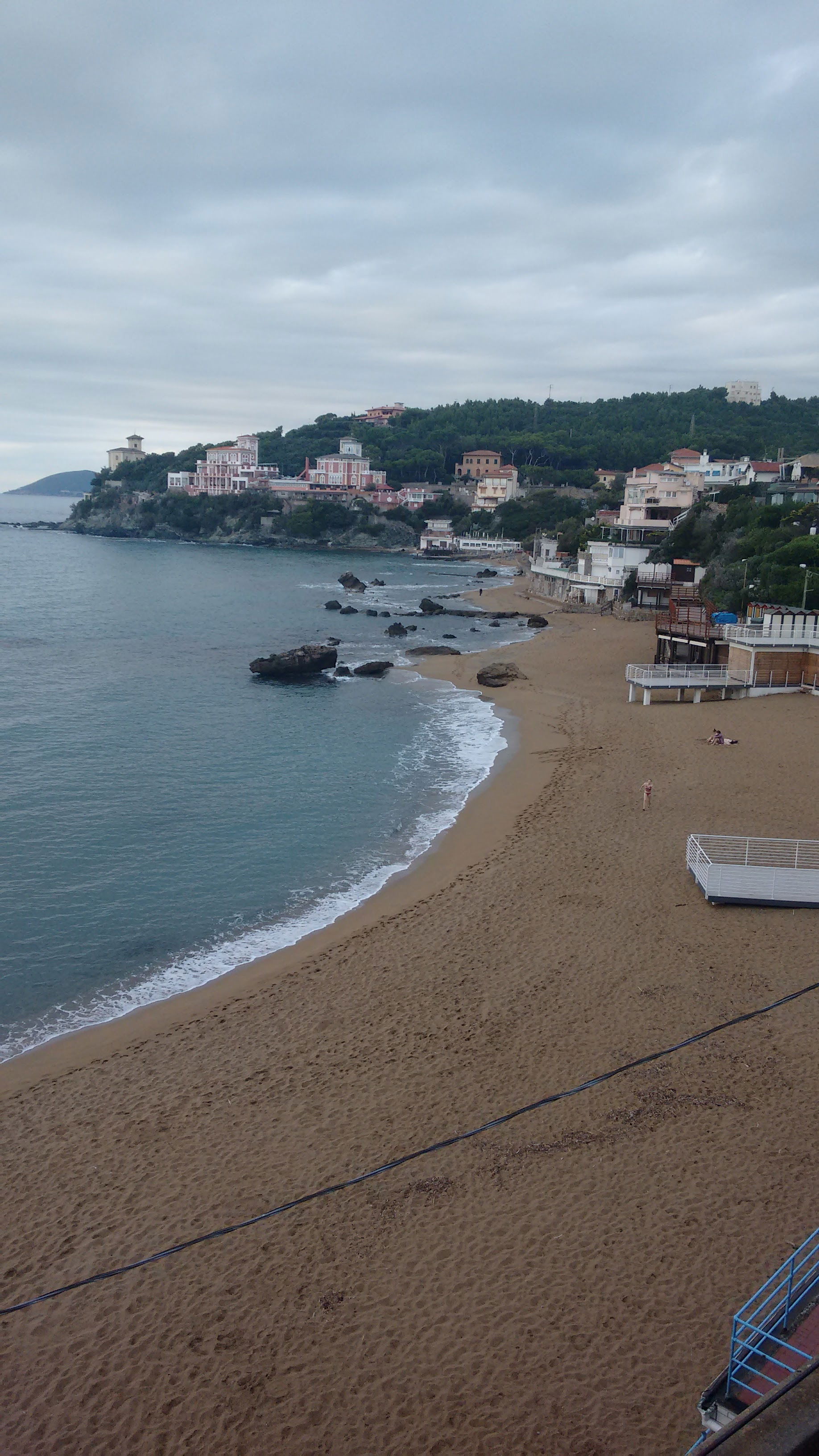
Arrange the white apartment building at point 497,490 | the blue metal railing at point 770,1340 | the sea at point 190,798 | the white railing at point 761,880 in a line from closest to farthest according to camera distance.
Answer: the blue metal railing at point 770,1340, the white railing at point 761,880, the sea at point 190,798, the white apartment building at point 497,490

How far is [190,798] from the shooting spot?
2311cm

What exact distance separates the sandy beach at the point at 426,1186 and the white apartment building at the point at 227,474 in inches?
5536

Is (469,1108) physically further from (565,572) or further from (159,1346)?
(565,572)

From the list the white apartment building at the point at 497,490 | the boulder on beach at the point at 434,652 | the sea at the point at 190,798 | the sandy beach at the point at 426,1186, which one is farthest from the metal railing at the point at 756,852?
the white apartment building at the point at 497,490

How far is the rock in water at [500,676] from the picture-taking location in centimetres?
3781

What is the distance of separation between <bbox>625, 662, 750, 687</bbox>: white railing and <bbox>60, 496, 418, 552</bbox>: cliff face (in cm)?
10497

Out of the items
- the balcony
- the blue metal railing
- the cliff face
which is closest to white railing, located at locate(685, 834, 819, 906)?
the blue metal railing

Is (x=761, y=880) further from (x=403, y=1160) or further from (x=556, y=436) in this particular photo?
(x=556, y=436)

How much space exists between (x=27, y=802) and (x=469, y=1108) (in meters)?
16.1

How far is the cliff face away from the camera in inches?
5330

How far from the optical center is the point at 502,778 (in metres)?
24.1

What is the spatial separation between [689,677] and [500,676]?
8830mm

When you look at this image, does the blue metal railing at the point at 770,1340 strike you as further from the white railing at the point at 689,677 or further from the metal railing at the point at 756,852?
the white railing at the point at 689,677

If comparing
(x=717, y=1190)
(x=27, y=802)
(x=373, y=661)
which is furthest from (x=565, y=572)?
(x=717, y=1190)
